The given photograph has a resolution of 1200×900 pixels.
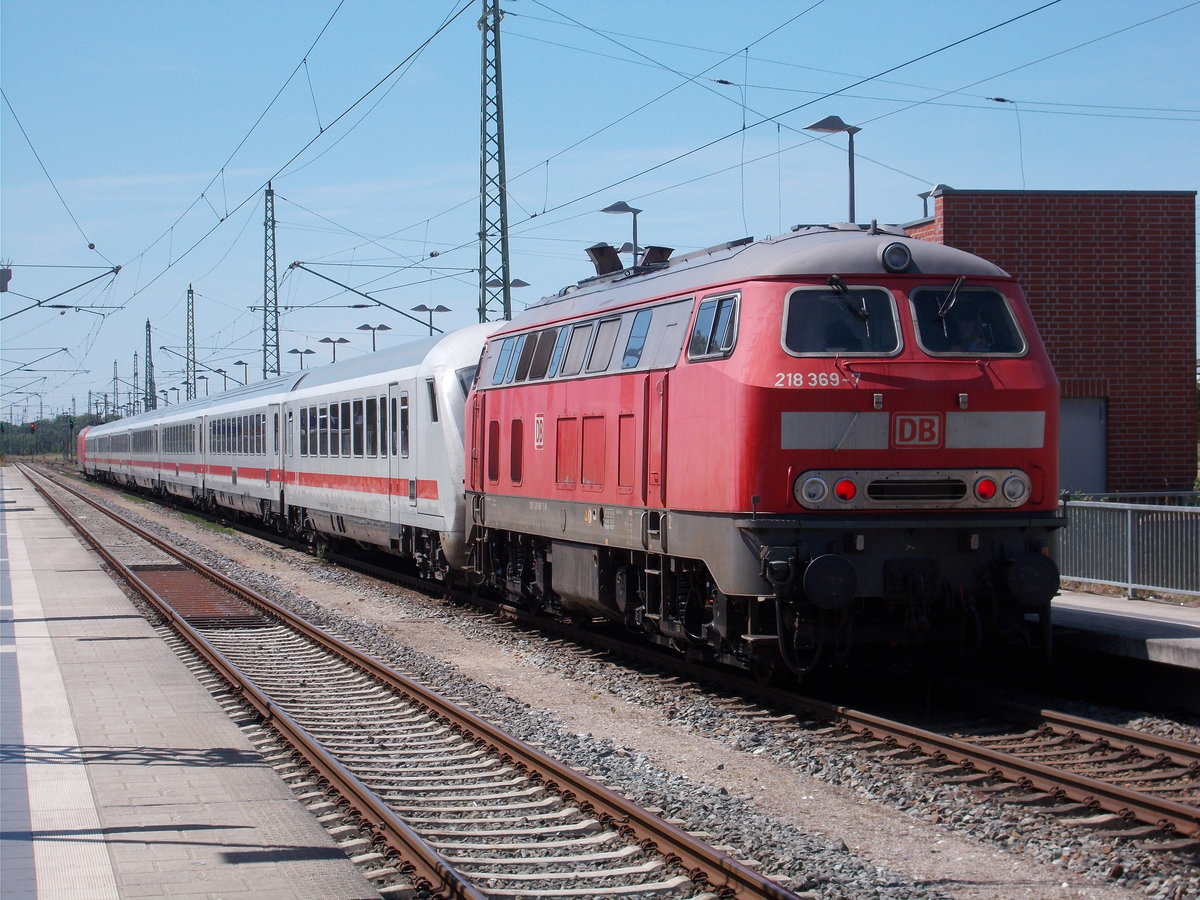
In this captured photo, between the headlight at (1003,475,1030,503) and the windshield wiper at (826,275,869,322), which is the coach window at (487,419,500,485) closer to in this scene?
the windshield wiper at (826,275,869,322)

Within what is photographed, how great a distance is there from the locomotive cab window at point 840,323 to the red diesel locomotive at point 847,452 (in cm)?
1

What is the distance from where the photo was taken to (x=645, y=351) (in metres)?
11.4

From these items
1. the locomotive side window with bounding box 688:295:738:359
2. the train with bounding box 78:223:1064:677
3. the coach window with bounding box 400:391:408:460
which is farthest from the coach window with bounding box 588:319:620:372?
the coach window with bounding box 400:391:408:460

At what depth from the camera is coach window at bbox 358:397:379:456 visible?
20828mm

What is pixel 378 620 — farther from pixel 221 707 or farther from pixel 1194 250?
pixel 1194 250

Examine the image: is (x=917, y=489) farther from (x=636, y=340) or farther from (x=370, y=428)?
(x=370, y=428)

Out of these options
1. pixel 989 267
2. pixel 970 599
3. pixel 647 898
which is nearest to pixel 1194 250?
pixel 989 267

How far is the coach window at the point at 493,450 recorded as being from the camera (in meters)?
15.2

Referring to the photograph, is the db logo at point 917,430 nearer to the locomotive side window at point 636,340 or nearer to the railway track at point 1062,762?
the railway track at point 1062,762

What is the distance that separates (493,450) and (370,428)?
6.17m

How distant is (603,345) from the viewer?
40.7 ft

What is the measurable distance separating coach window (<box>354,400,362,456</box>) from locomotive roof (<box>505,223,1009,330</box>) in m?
10.4

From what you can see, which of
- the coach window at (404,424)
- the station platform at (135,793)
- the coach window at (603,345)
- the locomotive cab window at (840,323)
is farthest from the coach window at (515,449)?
the locomotive cab window at (840,323)

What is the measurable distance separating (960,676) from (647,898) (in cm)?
616
